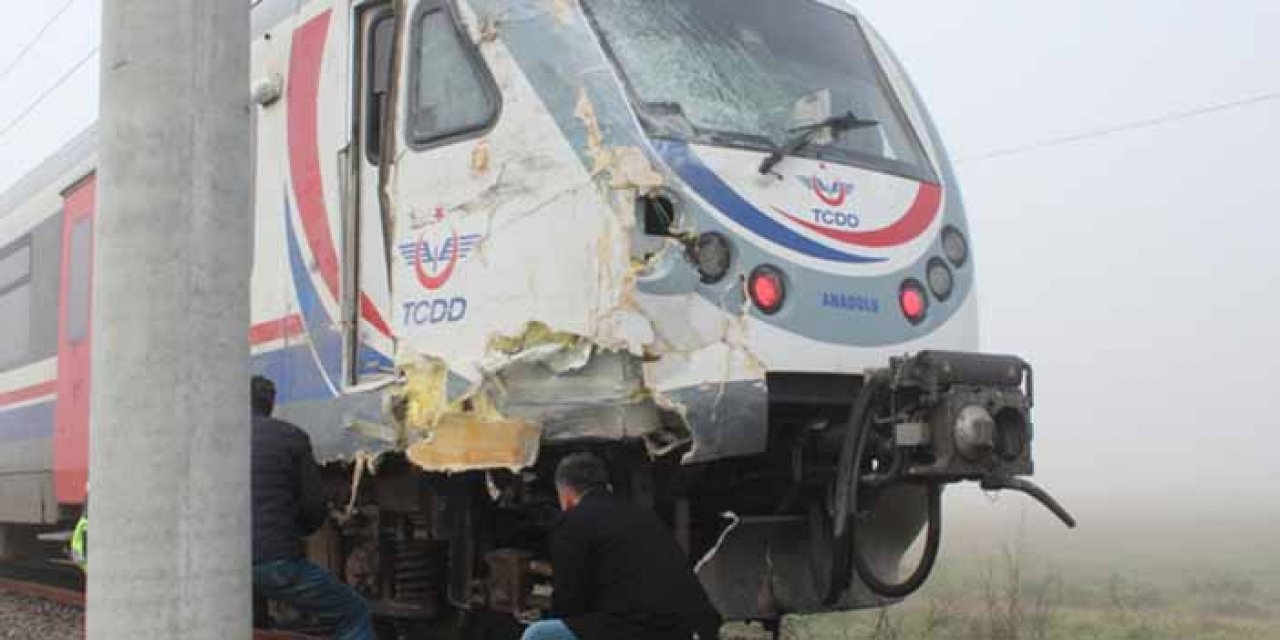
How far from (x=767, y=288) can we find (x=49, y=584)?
31.6ft

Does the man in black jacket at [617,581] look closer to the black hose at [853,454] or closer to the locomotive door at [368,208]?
the black hose at [853,454]

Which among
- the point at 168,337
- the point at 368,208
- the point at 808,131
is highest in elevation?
the point at 808,131

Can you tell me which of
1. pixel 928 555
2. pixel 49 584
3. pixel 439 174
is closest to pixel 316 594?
pixel 439 174

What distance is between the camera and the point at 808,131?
537cm

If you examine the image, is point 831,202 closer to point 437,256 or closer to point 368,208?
point 437,256

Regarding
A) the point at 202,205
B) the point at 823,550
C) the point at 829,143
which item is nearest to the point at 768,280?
the point at 829,143

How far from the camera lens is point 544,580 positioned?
5.61m

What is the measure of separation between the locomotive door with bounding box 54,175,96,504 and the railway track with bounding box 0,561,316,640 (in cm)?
172

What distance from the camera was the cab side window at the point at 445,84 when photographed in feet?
17.1

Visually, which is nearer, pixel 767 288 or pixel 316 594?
pixel 767 288

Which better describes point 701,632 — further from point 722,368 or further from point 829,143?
point 829,143

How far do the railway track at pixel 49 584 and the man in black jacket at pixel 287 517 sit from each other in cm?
143

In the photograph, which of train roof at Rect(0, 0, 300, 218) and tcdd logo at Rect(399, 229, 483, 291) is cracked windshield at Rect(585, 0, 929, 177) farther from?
train roof at Rect(0, 0, 300, 218)

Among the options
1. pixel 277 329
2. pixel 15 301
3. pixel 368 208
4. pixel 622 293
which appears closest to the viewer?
pixel 622 293
